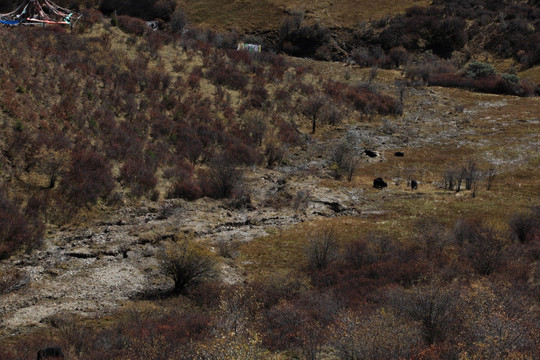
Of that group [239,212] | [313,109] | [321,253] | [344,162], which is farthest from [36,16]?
[321,253]

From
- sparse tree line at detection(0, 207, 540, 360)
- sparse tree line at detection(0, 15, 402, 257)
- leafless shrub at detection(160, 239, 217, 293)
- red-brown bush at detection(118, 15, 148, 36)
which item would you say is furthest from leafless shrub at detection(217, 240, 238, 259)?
red-brown bush at detection(118, 15, 148, 36)

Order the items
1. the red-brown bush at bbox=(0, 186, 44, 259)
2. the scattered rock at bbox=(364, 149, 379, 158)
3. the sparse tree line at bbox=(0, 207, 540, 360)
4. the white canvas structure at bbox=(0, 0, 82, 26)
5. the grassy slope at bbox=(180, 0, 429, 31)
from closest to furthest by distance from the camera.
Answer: the sparse tree line at bbox=(0, 207, 540, 360) → the red-brown bush at bbox=(0, 186, 44, 259) → the white canvas structure at bbox=(0, 0, 82, 26) → the scattered rock at bbox=(364, 149, 379, 158) → the grassy slope at bbox=(180, 0, 429, 31)

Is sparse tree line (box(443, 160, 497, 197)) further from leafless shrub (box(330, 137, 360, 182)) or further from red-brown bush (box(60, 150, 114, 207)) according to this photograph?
red-brown bush (box(60, 150, 114, 207))

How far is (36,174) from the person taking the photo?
2136 centimetres

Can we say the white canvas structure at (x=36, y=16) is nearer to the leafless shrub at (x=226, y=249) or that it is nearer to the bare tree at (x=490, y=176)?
the leafless shrub at (x=226, y=249)

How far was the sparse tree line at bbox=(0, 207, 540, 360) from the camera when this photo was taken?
858cm

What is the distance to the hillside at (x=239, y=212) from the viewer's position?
1044 cm

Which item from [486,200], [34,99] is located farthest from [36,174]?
[486,200]

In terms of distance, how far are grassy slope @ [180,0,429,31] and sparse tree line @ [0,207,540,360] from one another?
7591 centimetres

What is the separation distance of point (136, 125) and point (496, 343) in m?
27.3

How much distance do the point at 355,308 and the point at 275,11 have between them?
8799cm

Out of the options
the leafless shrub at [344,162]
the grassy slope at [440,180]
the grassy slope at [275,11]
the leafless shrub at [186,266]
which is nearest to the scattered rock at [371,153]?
the grassy slope at [440,180]

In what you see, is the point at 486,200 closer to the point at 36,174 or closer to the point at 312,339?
the point at 312,339

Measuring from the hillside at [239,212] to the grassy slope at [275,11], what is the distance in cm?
4016
